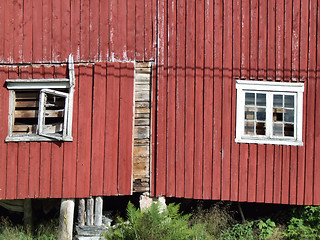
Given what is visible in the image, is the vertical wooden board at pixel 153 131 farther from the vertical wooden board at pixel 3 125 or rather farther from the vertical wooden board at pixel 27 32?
the vertical wooden board at pixel 3 125

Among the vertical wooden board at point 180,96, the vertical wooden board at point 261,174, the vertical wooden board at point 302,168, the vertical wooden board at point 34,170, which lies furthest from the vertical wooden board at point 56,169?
the vertical wooden board at point 302,168

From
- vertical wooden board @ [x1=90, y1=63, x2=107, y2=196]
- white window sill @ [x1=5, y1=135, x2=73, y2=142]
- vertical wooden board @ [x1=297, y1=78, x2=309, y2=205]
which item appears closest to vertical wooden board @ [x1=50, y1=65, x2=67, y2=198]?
white window sill @ [x1=5, y1=135, x2=73, y2=142]

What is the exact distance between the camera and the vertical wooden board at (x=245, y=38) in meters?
9.49

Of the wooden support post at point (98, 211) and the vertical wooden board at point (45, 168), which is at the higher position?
the vertical wooden board at point (45, 168)

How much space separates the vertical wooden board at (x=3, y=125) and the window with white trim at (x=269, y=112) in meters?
4.79

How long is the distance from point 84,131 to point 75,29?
2.17 metres

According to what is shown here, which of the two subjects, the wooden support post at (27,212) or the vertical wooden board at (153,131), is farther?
the wooden support post at (27,212)

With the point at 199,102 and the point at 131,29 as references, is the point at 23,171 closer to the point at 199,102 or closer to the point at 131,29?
the point at 131,29

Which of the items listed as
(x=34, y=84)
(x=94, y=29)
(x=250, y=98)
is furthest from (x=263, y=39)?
(x=34, y=84)

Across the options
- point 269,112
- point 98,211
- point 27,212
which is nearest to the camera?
point 98,211

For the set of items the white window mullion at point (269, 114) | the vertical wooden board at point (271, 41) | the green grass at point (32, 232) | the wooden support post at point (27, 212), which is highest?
the vertical wooden board at point (271, 41)

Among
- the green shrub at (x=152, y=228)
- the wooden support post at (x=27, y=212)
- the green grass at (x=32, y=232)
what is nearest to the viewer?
the green shrub at (x=152, y=228)

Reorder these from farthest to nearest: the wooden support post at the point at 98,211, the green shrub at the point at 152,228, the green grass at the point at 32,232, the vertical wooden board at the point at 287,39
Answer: the vertical wooden board at the point at 287,39 < the wooden support post at the point at 98,211 < the green grass at the point at 32,232 < the green shrub at the point at 152,228

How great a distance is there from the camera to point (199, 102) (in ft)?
31.0
